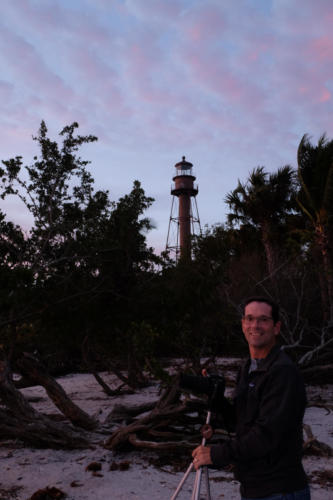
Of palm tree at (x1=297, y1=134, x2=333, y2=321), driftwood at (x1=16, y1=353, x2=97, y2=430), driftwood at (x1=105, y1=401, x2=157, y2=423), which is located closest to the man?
driftwood at (x1=105, y1=401, x2=157, y2=423)

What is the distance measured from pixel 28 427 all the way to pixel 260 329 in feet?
18.6

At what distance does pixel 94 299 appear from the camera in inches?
298

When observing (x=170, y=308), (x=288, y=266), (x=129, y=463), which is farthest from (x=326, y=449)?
(x=288, y=266)

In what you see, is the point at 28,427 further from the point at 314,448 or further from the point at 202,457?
the point at 202,457

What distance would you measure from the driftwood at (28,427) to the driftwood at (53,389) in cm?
72

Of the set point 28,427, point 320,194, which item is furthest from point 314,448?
point 320,194

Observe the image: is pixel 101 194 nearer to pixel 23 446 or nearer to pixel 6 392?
pixel 6 392

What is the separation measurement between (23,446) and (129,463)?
2037 mm

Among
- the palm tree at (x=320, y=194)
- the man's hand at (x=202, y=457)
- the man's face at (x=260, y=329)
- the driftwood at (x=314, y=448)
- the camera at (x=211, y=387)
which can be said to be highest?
the palm tree at (x=320, y=194)

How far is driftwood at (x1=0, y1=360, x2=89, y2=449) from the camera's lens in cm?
671

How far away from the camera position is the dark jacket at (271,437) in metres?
2.03

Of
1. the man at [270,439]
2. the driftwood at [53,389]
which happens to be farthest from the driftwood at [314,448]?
the man at [270,439]

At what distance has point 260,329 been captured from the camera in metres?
2.34

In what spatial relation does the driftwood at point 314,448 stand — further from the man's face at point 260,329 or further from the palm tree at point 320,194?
the palm tree at point 320,194
